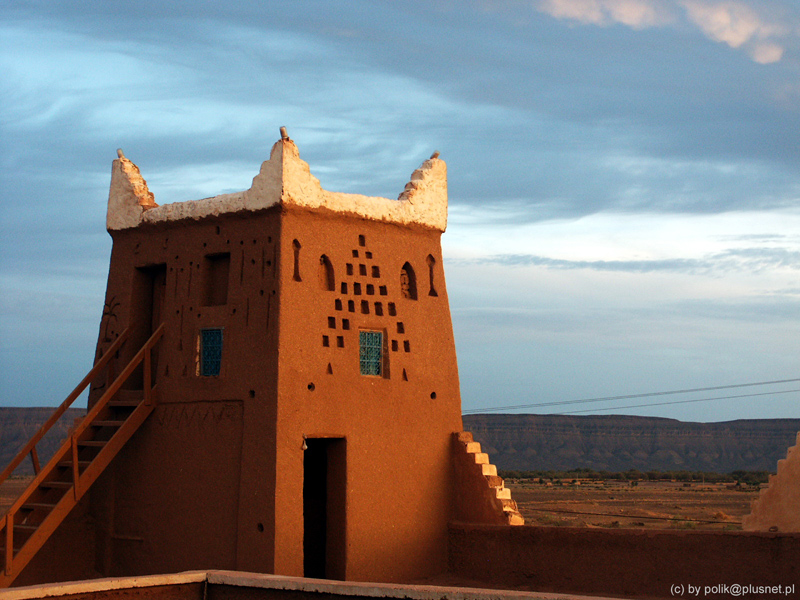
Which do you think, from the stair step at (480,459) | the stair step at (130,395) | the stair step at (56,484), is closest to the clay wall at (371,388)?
the stair step at (480,459)

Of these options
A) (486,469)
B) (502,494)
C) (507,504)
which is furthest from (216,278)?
(507,504)

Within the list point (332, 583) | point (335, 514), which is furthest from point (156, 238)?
point (332, 583)

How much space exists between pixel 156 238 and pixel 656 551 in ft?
26.0

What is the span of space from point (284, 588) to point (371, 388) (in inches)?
193

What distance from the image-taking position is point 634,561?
1141 cm

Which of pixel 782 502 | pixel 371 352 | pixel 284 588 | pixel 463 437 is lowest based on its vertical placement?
pixel 284 588

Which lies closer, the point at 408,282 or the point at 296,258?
the point at 296,258

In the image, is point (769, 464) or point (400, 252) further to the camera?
point (769, 464)

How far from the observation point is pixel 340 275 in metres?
12.8

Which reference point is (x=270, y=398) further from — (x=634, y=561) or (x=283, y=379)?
(x=634, y=561)

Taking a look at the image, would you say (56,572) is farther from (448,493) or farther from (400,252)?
(400,252)

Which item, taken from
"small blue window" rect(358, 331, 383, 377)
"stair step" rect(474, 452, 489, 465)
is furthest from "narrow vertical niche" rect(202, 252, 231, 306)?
"stair step" rect(474, 452, 489, 465)

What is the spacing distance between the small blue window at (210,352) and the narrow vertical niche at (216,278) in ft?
1.51

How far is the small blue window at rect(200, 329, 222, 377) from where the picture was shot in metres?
12.7
